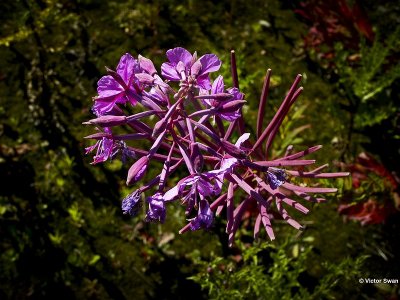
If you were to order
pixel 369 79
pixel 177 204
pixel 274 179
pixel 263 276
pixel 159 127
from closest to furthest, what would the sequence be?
pixel 159 127
pixel 274 179
pixel 263 276
pixel 369 79
pixel 177 204

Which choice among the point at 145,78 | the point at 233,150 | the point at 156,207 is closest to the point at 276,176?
the point at 233,150

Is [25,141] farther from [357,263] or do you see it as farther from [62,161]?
[357,263]

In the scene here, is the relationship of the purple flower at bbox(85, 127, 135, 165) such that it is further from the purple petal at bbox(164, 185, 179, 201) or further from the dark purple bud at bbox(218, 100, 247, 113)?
the dark purple bud at bbox(218, 100, 247, 113)

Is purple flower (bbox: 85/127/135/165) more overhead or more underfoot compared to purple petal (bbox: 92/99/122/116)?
more underfoot

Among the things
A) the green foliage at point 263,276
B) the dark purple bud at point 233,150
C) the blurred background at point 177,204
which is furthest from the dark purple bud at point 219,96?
the blurred background at point 177,204

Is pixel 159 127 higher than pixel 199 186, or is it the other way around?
pixel 159 127

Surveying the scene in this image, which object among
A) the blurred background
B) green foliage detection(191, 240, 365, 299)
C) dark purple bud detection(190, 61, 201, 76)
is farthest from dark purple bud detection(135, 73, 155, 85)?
the blurred background

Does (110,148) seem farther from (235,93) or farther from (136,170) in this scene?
(235,93)
